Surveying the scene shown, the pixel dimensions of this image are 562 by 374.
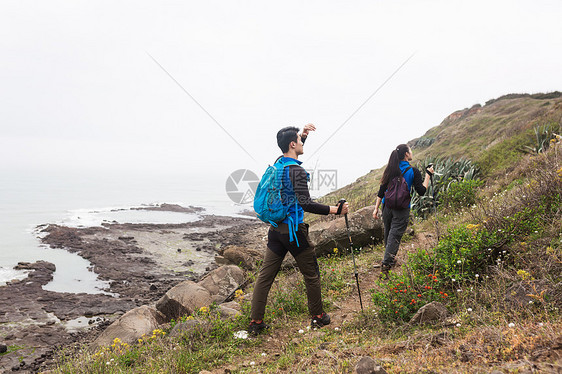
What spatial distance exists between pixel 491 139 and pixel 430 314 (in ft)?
73.4

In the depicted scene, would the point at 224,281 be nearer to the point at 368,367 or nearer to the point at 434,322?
the point at 434,322

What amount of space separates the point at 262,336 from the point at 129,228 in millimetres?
29925

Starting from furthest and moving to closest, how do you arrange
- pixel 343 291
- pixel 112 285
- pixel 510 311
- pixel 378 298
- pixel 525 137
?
pixel 112 285, pixel 525 137, pixel 343 291, pixel 378 298, pixel 510 311

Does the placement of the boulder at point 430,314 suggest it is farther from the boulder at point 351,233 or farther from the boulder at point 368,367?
the boulder at point 351,233

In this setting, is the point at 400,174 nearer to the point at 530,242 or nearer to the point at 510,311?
the point at 530,242

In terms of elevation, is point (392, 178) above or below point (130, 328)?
above

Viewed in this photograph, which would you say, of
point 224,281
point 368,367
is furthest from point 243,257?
point 368,367

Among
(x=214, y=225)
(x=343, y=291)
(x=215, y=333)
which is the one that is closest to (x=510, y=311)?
(x=343, y=291)

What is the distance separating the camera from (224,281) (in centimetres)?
791

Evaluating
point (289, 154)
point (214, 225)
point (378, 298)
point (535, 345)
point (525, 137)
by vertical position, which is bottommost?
point (214, 225)

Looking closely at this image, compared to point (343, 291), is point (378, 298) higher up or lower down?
higher up

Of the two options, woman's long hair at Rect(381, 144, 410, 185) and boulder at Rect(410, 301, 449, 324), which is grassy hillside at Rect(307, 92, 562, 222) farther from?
boulder at Rect(410, 301, 449, 324)

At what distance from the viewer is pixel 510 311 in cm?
315

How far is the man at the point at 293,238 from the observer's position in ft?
13.0
